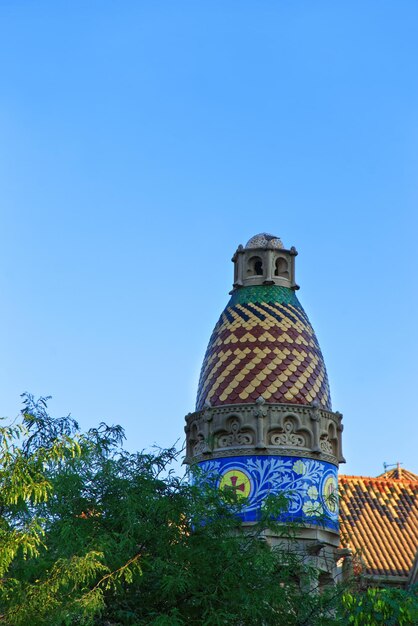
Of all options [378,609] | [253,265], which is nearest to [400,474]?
[253,265]

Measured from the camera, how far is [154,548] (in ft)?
42.7

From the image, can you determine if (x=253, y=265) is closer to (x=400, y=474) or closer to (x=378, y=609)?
(x=378, y=609)

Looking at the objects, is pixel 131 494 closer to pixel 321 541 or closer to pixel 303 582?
pixel 303 582

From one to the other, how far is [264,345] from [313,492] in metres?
2.25

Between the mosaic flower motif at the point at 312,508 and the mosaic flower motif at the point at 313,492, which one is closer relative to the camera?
the mosaic flower motif at the point at 312,508

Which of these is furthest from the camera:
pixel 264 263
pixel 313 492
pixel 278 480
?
pixel 264 263

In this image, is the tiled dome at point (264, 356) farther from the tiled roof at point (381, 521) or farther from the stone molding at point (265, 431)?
the tiled roof at point (381, 521)

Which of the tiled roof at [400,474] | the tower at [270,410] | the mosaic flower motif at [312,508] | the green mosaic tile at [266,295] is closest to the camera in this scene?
the mosaic flower motif at [312,508]

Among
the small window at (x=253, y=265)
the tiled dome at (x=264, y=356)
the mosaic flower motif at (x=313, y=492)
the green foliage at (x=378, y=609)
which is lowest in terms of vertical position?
the green foliage at (x=378, y=609)

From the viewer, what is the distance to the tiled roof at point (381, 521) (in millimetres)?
21625

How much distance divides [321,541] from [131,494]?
396 cm

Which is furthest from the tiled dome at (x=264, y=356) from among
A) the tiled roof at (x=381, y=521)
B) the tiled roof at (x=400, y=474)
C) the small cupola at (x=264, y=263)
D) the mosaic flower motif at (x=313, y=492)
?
the tiled roof at (x=400, y=474)

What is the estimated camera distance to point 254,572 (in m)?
13.1

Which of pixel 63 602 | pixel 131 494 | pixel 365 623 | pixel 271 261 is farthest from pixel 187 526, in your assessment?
pixel 271 261
